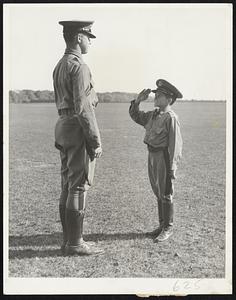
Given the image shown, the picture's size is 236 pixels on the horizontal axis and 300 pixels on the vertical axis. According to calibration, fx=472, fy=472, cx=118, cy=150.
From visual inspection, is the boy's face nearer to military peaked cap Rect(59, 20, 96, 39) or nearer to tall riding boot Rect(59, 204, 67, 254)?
military peaked cap Rect(59, 20, 96, 39)

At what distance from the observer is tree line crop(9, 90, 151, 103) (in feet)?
18.1

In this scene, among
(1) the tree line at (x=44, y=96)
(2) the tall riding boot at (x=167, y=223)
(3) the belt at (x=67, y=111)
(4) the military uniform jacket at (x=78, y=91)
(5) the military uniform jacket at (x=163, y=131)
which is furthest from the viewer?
(1) the tree line at (x=44, y=96)

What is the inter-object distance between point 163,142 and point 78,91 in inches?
44.3

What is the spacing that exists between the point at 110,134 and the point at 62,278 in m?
1.94

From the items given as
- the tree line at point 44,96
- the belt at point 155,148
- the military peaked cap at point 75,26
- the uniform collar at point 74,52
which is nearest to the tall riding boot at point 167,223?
the belt at point 155,148

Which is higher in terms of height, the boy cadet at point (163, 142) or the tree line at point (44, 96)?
the tree line at point (44, 96)

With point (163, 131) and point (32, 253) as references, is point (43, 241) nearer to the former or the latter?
point (32, 253)

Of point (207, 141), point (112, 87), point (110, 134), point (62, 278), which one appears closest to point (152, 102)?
point (112, 87)

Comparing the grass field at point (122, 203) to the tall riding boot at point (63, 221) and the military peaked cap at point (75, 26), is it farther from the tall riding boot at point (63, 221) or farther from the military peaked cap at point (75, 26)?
the military peaked cap at point (75, 26)

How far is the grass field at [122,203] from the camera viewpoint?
5.12 metres

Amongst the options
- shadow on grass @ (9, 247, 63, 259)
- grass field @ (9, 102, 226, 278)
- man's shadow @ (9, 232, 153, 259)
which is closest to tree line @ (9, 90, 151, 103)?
grass field @ (9, 102, 226, 278)

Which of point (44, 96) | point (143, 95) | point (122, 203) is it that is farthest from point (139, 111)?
point (44, 96)

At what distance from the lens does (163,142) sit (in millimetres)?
5164

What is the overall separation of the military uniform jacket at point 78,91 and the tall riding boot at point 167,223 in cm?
110
